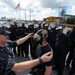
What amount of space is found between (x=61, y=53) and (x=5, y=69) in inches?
189

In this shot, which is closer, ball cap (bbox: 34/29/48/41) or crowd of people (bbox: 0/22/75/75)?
ball cap (bbox: 34/29/48/41)

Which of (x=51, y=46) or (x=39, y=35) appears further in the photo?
(x=51, y=46)

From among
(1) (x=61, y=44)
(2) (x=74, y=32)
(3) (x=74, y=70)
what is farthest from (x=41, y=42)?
(2) (x=74, y=32)

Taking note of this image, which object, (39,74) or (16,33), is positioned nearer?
(39,74)

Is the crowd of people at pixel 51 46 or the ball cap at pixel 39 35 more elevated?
the ball cap at pixel 39 35

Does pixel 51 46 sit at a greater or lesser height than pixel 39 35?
lesser

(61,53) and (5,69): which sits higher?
(5,69)

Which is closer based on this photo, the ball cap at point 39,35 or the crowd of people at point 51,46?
the ball cap at point 39,35

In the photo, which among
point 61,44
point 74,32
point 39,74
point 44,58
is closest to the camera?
point 44,58

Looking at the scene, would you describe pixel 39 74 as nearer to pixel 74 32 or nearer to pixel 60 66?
pixel 60 66

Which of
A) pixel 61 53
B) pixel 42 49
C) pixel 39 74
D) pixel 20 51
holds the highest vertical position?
pixel 42 49

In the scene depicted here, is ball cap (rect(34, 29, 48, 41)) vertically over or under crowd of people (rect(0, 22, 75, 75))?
over

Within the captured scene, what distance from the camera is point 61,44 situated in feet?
22.7

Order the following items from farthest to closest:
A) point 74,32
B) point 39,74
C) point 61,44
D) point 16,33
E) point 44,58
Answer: point 16,33, point 74,32, point 61,44, point 39,74, point 44,58
